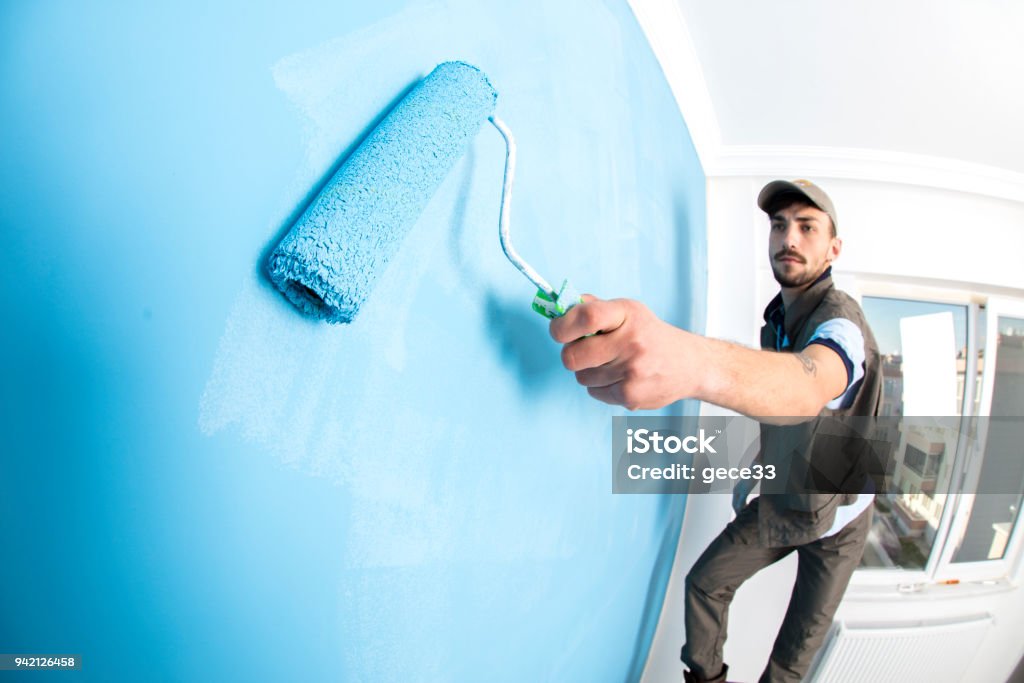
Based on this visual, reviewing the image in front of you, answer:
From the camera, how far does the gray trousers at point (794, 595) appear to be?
1026 mm

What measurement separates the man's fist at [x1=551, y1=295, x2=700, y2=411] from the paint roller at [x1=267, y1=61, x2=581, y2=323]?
192 millimetres

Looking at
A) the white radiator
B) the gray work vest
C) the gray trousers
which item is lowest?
the white radiator

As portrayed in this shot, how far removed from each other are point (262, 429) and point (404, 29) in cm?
35

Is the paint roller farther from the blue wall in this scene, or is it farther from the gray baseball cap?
the gray baseball cap

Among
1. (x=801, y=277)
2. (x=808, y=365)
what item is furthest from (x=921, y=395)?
(x=808, y=365)

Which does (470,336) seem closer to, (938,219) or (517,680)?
(517,680)

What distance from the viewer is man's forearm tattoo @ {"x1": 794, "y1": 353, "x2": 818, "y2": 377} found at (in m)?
0.63

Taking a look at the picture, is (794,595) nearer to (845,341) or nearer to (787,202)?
(845,341)

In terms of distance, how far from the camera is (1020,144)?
130cm

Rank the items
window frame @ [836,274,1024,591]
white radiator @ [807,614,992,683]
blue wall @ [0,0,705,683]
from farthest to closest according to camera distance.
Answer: window frame @ [836,274,1024,591], white radiator @ [807,614,992,683], blue wall @ [0,0,705,683]

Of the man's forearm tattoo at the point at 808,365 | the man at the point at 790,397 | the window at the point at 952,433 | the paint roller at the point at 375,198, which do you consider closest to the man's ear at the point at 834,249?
the man at the point at 790,397

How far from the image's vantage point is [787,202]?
1.15 m

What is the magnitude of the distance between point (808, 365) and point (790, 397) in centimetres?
9

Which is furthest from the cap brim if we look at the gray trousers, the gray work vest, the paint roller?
the paint roller
